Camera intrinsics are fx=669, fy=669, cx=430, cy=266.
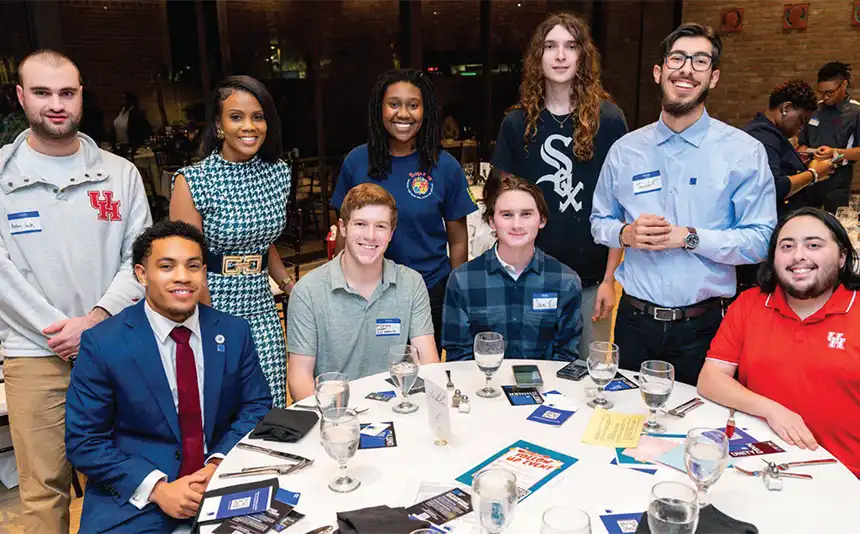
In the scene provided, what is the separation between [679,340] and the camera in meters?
2.55

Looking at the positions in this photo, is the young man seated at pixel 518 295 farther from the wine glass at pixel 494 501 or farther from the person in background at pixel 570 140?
the wine glass at pixel 494 501

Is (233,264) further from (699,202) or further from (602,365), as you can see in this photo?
(699,202)

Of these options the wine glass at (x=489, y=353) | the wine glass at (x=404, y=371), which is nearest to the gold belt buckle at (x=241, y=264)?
the wine glass at (x=404, y=371)

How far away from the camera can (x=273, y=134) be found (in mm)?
2826

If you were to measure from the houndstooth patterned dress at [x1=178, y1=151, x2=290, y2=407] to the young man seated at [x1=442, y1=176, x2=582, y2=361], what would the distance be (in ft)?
2.47

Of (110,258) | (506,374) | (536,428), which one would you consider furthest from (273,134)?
(536,428)

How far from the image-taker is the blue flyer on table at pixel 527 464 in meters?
1.64

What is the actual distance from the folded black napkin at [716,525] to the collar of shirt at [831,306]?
94 centimetres

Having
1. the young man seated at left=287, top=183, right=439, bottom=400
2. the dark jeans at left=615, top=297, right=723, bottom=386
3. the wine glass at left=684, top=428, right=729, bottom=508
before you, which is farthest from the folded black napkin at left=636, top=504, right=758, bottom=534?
the young man seated at left=287, top=183, right=439, bottom=400

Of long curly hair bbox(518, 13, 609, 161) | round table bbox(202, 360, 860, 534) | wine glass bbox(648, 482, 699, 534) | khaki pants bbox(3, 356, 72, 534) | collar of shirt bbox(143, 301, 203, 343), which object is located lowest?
khaki pants bbox(3, 356, 72, 534)

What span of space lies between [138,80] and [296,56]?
163 cm

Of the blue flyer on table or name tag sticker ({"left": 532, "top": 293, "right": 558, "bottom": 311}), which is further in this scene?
name tag sticker ({"left": 532, "top": 293, "right": 558, "bottom": 311})

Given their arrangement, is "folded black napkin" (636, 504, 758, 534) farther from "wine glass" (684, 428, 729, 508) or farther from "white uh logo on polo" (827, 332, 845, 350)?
"white uh logo on polo" (827, 332, 845, 350)

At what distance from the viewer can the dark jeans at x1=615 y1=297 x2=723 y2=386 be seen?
2553 mm
